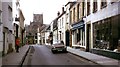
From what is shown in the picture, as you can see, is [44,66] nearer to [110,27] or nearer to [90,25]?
[110,27]

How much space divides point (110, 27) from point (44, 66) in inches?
289

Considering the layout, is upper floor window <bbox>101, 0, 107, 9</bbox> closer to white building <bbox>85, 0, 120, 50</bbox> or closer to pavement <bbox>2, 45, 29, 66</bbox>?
white building <bbox>85, 0, 120, 50</bbox>

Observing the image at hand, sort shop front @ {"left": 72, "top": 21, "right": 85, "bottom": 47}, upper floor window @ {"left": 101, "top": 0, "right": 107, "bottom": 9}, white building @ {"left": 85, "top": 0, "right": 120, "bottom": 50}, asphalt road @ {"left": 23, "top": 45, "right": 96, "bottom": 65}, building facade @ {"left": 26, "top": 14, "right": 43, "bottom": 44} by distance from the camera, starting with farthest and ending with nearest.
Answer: building facade @ {"left": 26, "top": 14, "right": 43, "bottom": 44} < shop front @ {"left": 72, "top": 21, "right": 85, "bottom": 47} < upper floor window @ {"left": 101, "top": 0, "right": 107, "bottom": 9} < white building @ {"left": 85, "top": 0, "right": 120, "bottom": 50} < asphalt road @ {"left": 23, "top": 45, "right": 96, "bottom": 65}

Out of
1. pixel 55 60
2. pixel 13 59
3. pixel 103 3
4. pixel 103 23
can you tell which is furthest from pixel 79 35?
pixel 13 59

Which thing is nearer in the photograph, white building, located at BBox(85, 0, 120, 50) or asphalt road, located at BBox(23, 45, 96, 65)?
asphalt road, located at BBox(23, 45, 96, 65)

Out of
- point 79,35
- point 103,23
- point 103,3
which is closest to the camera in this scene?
point 103,23

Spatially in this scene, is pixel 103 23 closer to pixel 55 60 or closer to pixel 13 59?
pixel 55 60

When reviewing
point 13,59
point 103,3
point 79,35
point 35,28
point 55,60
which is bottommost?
point 55,60

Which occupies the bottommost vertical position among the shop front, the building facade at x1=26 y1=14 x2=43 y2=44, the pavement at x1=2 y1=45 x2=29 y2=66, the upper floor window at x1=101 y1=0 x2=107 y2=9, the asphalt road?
the asphalt road

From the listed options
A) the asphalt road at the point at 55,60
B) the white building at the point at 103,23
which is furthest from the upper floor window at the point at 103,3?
the asphalt road at the point at 55,60

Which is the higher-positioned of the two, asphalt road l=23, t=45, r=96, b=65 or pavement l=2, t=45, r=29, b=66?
pavement l=2, t=45, r=29, b=66

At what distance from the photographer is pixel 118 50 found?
20500mm

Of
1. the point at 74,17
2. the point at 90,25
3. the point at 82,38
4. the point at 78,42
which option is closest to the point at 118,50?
the point at 90,25

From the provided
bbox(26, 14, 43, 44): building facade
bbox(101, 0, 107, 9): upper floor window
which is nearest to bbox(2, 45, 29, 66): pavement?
bbox(101, 0, 107, 9): upper floor window
